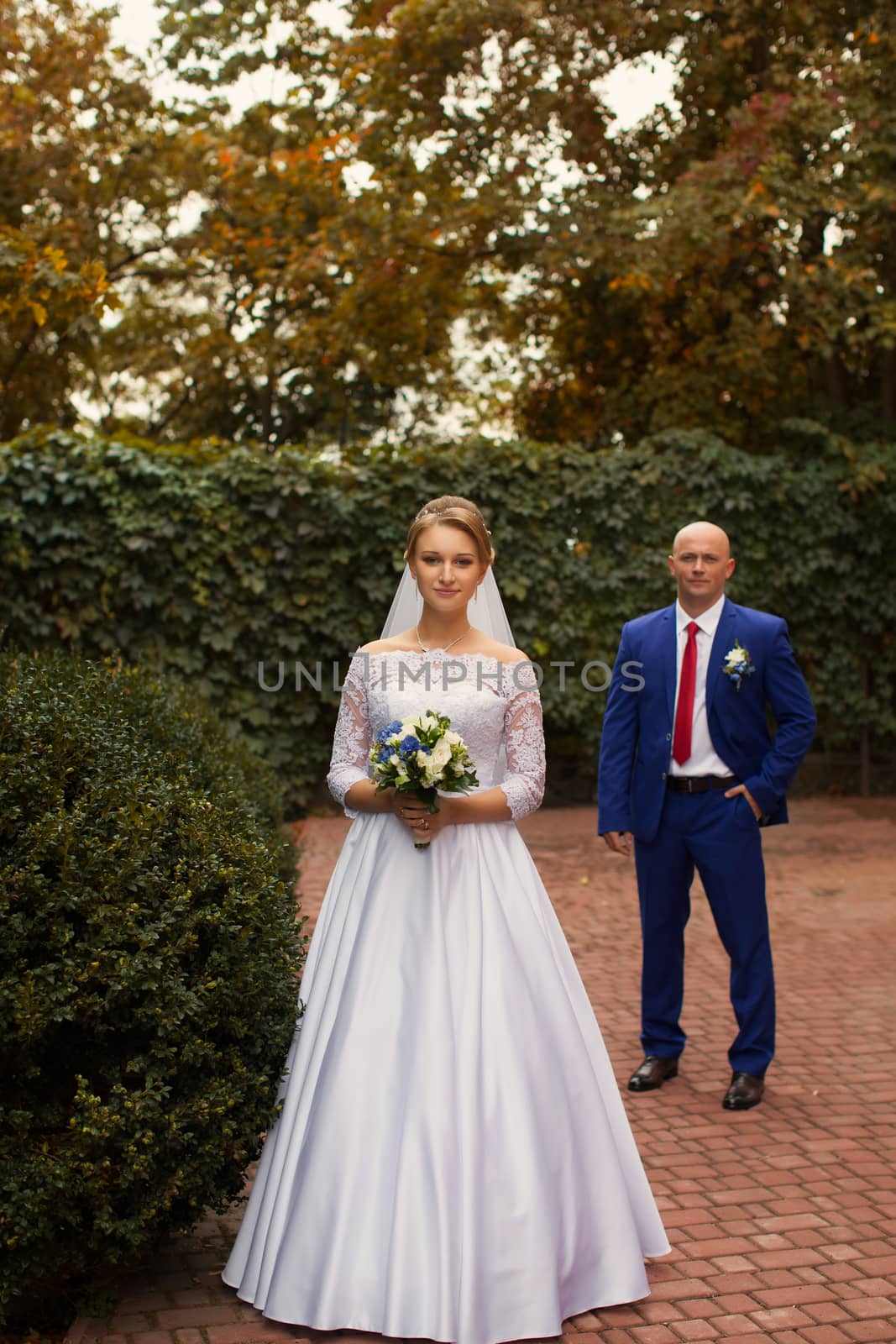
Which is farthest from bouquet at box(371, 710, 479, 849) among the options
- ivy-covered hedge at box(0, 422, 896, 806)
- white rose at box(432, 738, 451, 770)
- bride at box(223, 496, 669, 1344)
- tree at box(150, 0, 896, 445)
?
tree at box(150, 0, 896, 445)

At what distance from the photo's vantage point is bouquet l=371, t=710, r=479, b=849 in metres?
3.29

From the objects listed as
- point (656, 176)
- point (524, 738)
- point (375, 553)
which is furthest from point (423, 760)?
point (656, 176)

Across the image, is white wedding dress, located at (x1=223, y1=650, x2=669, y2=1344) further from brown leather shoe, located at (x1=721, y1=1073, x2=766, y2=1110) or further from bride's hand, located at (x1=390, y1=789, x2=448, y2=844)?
brown leather shoe, located at (x1=721, y1=1073, x2=766, y2=1110)

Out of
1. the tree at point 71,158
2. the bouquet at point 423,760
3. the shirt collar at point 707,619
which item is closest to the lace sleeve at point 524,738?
the bouquet at point 423,760

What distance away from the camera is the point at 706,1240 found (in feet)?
12.7

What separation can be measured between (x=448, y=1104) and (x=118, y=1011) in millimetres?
855

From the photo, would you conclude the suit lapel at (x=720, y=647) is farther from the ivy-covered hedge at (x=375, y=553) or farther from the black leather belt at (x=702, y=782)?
the ivy-covered hedge at (x=375, y=553)

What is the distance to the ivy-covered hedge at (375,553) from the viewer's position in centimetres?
1068

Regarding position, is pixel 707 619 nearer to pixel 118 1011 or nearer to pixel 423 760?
pixel 423 760

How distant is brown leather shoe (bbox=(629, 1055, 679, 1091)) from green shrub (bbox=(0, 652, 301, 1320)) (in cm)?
214

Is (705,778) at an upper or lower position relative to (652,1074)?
upper

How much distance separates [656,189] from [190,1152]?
43.0ft

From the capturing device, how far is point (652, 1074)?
5.23 metres

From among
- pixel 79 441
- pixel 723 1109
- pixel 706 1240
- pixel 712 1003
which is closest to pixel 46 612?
pixel 79 441
